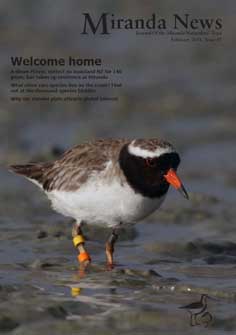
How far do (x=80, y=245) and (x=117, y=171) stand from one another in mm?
807

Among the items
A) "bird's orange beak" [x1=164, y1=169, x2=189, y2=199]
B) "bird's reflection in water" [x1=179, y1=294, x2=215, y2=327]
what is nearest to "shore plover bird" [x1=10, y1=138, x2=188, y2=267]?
"bird's orange beak" [x1=164, y1=169, x2=189, y2=199]

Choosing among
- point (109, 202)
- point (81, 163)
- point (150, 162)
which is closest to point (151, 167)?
point (150, 162)

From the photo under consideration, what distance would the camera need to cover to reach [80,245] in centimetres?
835

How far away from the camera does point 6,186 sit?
1085cm

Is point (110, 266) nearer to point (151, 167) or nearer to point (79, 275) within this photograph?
point (79, 275)

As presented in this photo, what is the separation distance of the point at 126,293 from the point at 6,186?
376 centimetres

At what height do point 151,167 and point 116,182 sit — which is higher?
point 151,167

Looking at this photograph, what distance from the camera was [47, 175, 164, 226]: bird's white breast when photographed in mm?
7801

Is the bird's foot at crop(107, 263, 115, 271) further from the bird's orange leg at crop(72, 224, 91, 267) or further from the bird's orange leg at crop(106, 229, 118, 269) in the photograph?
the bird's orange leg at crop(72, 224, 91, 267)

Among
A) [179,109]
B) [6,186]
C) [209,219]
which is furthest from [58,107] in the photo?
[209,219]

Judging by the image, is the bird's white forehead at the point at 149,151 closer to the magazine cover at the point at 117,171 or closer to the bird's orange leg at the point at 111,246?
the magazine cover at the point at 117,171

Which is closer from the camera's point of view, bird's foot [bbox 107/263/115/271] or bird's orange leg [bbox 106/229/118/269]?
bird's foot [bbox 107/263/115/271]

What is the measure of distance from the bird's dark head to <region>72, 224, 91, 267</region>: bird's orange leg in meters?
0.80

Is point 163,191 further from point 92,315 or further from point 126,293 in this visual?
point 92,315
